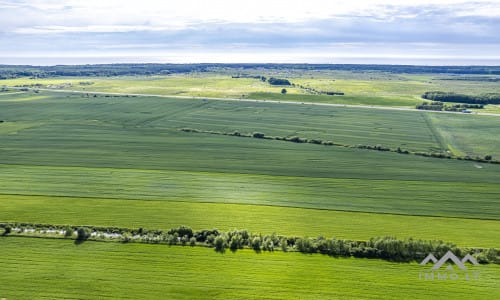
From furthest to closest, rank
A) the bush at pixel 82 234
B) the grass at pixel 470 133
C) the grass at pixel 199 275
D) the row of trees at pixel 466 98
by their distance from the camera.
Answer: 1. the row of trees at pixel 466 98
2. the grass at pixel 470 133
3. the bush at pixel 82 234
4. the grass at pixel 199 275

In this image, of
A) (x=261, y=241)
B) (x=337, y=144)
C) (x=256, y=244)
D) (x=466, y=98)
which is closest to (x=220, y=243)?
(x=256, y=244)

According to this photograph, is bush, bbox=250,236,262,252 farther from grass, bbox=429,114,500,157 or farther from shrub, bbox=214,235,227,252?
grass, bbox=429,114,500,157

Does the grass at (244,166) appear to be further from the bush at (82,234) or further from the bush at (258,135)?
the bush at (82,234)

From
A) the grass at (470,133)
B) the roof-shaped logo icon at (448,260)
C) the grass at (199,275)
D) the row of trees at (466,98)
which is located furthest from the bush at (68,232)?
the row of trees at (466,98)

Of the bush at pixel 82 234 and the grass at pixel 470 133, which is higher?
the grass at pixel 470 133

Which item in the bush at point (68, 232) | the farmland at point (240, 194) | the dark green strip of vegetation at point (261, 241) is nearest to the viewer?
the farmland at point (240, 194)

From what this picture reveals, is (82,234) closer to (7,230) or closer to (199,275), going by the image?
(7,230)
